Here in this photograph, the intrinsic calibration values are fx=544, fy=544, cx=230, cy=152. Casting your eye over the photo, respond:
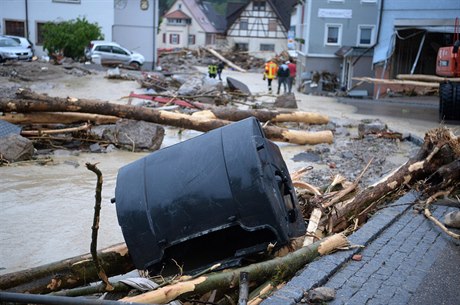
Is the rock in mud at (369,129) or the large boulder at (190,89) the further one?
the large boulder at (190,89)

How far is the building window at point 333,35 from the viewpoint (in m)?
34.6

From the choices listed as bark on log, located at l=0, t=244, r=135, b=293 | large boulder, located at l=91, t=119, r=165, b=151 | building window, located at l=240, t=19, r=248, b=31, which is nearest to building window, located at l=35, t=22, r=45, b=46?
large boulder, located at l=91, t=119, r=165, b=151

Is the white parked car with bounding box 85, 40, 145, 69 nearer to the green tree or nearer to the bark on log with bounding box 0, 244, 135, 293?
the green tree

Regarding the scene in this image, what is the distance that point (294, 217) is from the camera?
13.8ft

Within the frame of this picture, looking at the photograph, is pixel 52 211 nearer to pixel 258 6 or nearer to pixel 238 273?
pixel 238 273

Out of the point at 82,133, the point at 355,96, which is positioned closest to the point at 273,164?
the point at 82,133

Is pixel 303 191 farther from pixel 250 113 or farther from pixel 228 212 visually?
pixel 250 113

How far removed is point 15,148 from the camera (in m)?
10.3

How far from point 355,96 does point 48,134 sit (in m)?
20.0

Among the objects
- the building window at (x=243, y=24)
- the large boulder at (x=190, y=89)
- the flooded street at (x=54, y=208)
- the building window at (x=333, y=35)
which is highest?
the building window at (x=243, y=24)

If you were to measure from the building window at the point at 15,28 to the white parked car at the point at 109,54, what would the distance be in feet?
18.7

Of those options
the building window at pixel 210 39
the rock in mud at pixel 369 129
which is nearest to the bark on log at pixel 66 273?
the rock in mud at pixel 369 129

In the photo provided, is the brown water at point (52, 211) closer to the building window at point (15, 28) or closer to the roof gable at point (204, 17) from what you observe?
the building window at point (15, 28)

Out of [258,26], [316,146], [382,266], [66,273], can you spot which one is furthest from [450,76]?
[258,26]
